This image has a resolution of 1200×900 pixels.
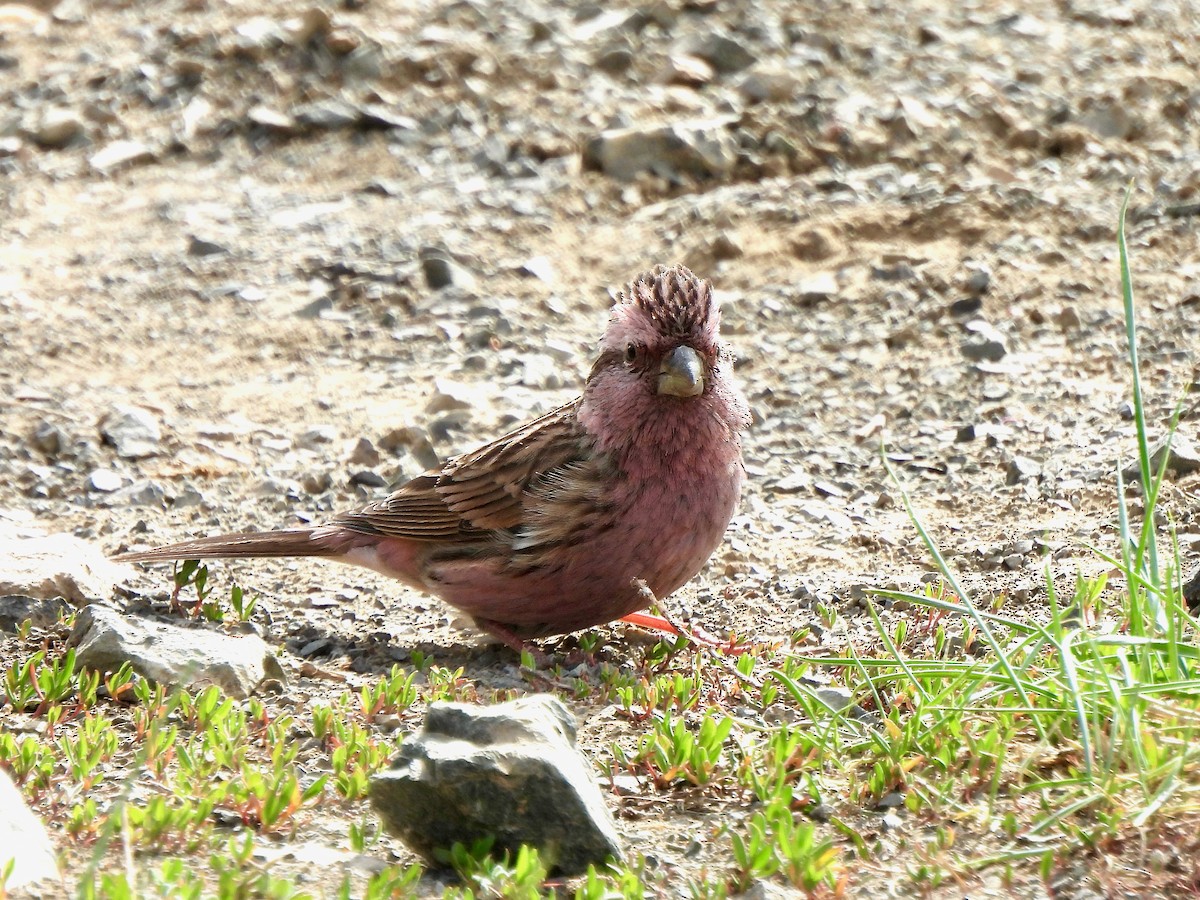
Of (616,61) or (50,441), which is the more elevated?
(616,61)

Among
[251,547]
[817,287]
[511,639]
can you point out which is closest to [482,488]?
[511,639]

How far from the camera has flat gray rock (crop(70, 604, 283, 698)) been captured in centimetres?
464

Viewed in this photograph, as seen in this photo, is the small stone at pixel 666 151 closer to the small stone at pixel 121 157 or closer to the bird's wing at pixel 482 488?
the small stone at pixel 121 157

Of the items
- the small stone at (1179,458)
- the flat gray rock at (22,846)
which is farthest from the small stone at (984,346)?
the flat gray rock at (22,846)

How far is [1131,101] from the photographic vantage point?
9.33 m

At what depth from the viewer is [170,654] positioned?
4.68m

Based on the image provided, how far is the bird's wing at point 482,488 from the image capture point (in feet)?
17.2

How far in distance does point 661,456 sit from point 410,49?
6.14 m

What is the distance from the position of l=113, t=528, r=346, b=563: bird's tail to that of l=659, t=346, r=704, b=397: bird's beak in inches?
55.7

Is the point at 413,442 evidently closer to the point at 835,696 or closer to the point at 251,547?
the point at 251,547

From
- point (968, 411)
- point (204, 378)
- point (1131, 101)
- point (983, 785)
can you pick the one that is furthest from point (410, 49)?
point (983, 785)

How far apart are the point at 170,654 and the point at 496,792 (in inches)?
62.5

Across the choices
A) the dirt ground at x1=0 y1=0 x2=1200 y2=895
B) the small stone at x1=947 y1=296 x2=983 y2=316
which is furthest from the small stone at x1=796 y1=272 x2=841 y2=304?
the small stone at x1=947 y1=296 x2=983 y2=316

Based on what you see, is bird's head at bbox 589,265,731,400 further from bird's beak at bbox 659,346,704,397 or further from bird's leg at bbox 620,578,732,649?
bird's leg at bbox 620,578,732,649
